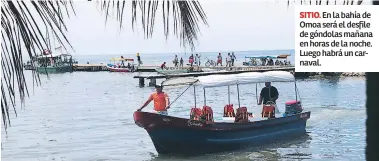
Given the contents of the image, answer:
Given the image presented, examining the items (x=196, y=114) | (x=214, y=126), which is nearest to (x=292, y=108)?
(x=214, y=126)

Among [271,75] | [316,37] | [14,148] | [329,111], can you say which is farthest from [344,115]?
[316,37]

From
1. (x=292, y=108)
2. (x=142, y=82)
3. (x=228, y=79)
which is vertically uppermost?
(x=228, y=79)

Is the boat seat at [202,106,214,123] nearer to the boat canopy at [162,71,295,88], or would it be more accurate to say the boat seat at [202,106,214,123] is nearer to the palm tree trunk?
the boat canopy at [162,71,295,88]

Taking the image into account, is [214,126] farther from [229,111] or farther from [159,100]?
[159,100]

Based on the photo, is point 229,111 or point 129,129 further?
point 129,129

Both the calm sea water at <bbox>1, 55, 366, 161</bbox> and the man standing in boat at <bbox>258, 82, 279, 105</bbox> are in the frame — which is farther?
the calm sea water at <bbox>1, 55, 366, 161</bbox>

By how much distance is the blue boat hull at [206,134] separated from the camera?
57.2 ft

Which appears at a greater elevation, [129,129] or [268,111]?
[268,111]

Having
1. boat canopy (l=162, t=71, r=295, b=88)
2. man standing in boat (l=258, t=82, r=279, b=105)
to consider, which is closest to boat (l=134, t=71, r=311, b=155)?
boat canopy (l=162, t=71, r=295, b=88)

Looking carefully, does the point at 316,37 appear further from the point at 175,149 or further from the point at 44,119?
the point at 44,119

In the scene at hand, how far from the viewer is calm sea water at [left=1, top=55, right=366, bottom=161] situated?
64.9 feet

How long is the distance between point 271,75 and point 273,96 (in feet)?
3.40

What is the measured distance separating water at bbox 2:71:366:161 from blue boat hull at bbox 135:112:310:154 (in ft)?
1.18

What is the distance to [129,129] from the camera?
2734cm
